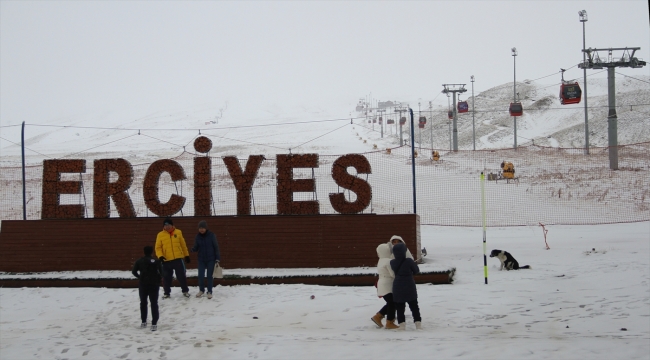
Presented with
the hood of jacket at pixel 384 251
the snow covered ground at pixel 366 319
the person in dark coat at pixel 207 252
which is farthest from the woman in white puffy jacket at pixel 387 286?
the person in dark coat at pixel 207 252

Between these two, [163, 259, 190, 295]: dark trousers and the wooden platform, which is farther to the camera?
the wooden platform

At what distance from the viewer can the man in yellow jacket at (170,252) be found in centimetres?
1341

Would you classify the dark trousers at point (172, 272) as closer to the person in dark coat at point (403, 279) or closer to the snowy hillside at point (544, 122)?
the person in dark coat at point (403, 279)

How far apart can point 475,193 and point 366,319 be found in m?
21.6

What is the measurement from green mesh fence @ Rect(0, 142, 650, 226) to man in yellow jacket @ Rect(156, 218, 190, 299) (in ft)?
29.4

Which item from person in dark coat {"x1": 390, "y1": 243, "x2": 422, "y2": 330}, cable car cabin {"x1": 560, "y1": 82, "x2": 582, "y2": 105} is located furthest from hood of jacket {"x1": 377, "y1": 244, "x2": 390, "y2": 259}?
cable car cabin {"x1": 560, "y1": 82, "x2": 582, "y2": 105}

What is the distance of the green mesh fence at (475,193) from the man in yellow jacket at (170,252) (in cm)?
896

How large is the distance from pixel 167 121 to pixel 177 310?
461 feet

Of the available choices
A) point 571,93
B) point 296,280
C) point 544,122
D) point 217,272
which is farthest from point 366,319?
point 544,122

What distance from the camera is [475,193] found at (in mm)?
32125

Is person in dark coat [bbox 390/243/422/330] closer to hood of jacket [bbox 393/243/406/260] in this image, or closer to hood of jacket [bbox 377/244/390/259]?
hood of jacket [bbox 393/243/406/260]

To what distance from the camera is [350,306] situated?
12766 millimetres

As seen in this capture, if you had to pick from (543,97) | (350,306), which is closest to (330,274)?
(350,306)

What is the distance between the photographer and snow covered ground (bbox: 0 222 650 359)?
9031 mm
